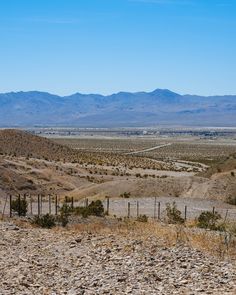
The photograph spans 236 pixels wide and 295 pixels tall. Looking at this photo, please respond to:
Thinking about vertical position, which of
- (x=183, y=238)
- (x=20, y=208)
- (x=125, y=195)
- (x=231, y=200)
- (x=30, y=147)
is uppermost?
(x=183, y=238)

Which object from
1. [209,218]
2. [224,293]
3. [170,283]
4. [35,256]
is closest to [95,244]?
[35,256]

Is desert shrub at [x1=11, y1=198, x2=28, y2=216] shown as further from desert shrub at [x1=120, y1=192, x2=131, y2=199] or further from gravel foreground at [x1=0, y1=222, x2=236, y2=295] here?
desert shrub at [x1=120, y1=192, x2=131, y2=199]

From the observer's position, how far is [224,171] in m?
52.8

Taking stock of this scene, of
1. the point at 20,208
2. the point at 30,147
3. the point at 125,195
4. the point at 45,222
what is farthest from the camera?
the point at 30,147

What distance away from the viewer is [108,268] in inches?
626

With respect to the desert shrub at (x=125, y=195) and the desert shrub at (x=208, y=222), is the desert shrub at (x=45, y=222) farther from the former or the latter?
the desert shrub at (x=125, y=195)

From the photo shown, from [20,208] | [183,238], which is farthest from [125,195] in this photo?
[183,238]

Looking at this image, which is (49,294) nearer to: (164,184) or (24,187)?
(164,184)

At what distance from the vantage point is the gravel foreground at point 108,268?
13.8 metres

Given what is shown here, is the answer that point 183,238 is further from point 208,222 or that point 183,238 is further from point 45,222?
point 208,222

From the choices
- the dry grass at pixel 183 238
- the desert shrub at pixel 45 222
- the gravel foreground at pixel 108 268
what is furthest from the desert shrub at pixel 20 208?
the gravel foreground at pixel 108 268

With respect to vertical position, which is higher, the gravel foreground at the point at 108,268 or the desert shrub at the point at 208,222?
the gravel foreground at the point at 108,268

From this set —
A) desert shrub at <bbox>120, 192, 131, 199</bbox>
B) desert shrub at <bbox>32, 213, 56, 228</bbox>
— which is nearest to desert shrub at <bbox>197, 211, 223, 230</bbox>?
desert shrub at <bbox>32, 213, 56, 228</bbox>

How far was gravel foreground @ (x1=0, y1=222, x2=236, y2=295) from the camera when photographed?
544 inches
